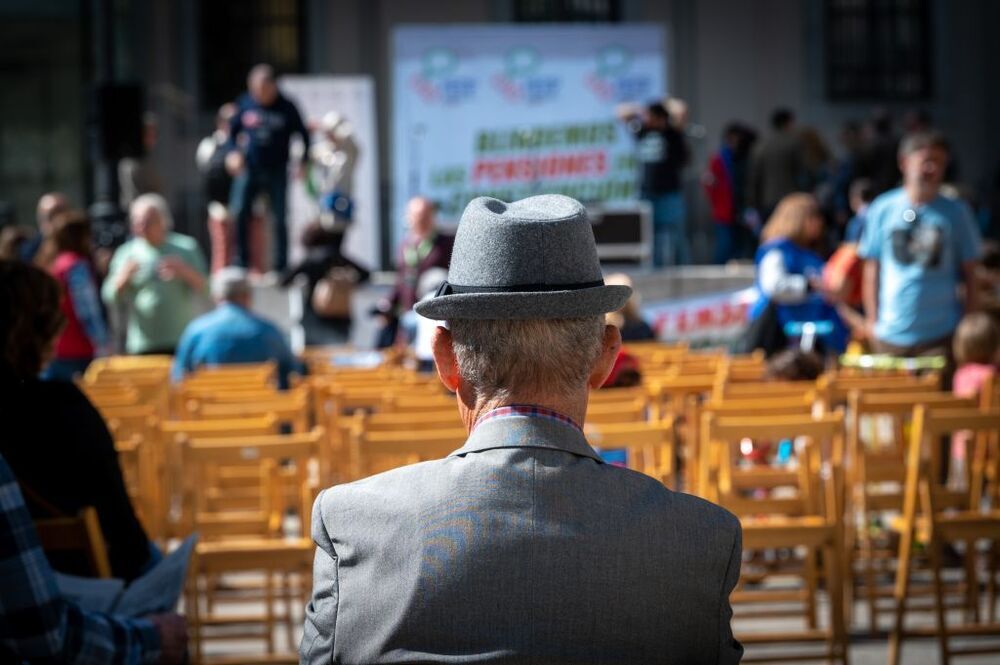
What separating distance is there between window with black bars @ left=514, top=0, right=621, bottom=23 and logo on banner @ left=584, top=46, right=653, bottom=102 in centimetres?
425

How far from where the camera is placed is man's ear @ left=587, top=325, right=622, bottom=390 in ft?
8.39

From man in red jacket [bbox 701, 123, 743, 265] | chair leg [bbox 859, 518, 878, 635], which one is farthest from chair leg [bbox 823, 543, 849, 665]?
man in red jacket [bbox 701, 123, 743, 265]

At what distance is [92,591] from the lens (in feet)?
11.9

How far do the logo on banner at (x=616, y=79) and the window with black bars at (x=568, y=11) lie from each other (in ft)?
13.9

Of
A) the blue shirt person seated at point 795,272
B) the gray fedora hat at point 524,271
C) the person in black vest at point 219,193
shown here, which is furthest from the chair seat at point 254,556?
the person in black vest at point 219,193

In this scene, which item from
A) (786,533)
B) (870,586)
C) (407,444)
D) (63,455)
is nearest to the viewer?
(63,455)

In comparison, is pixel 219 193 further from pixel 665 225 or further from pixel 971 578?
pixel 971 578

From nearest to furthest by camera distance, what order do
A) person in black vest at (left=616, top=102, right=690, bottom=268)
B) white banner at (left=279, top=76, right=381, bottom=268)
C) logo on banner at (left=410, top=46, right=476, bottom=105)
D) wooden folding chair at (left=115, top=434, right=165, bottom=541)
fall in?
wooden folding chair at (left=115, top=434, right=165, bottom=541) < person in black vest at (left=616, top=102, right=690, bottom=268) < white banner at (left=279, top=76, right=381, bottom=268) < logo on banner at (left=410, top=46, right=476, bottom=105)

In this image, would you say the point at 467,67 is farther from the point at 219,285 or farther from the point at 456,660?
the point at 456,660

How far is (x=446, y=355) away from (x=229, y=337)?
23.6ft

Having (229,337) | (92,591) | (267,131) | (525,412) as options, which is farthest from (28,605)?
(267,131)

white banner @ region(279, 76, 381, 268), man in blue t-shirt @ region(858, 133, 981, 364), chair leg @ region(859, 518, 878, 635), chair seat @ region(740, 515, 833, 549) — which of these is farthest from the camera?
white banner @ region(279, 76, 381, 268)

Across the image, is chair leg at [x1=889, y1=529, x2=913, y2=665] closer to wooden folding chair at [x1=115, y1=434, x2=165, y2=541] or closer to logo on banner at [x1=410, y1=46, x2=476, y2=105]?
wooden folding chair at [x1=115, y1=434, x2=165, y2=541]

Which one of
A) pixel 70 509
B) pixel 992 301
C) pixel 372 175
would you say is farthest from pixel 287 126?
pixel 70 509
